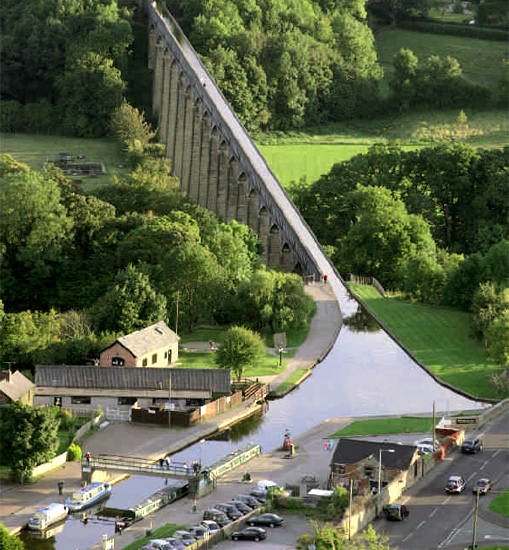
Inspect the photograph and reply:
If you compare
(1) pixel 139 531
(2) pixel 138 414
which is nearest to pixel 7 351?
(2) pixel 138 414

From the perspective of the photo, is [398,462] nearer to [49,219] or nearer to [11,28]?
[49,219]

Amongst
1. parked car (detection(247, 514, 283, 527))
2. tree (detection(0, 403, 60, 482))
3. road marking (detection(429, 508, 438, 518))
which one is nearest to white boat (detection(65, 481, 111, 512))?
tree (detection(0, 403, 60, 482))

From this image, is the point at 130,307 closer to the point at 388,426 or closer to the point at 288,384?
the point at 288,384

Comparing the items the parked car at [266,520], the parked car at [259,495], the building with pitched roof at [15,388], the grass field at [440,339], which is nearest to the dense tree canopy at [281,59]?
the grass field at [440,339]

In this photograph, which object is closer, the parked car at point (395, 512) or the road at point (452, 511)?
the road at point (452, 511)

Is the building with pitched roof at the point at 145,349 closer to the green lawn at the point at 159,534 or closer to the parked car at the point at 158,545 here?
the green lawn at the point at 159,534
